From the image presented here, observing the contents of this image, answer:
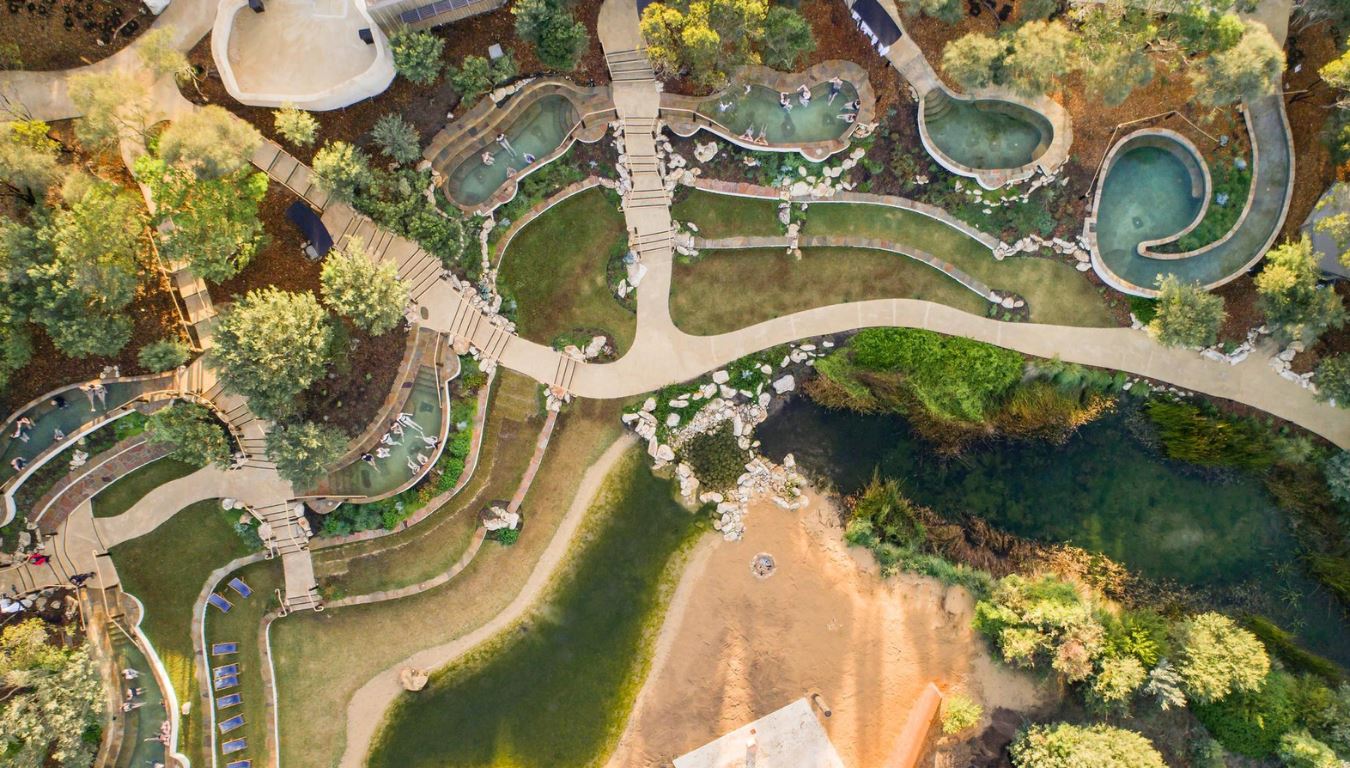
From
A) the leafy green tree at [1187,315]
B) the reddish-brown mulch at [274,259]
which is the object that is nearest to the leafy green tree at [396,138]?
the reddish-brown mulch at [274,259]

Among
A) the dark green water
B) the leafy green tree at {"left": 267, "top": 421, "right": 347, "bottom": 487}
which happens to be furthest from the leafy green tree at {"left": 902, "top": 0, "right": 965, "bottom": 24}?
the leafy green tree at {"left": 267, "top": 421, "right": 347, "bottom": 487}

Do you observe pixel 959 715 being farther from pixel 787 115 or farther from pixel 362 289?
pixel 362 289

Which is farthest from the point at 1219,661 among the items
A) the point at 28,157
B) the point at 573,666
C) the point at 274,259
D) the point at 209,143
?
the point at 28,157

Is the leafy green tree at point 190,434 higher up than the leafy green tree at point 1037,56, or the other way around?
the leafy green tree at point 1037,56

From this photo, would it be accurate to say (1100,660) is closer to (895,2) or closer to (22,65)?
(895,2)

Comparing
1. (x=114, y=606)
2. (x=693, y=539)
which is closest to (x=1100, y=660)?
(x=693, y=539)

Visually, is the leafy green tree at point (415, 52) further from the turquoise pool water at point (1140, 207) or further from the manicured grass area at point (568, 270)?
the turquoise pool water at point (1140, 207)
